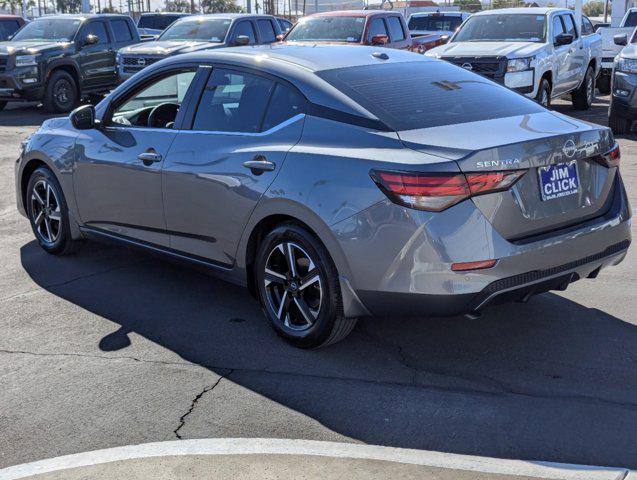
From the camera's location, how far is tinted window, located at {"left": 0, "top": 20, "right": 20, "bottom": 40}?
69.6 feet

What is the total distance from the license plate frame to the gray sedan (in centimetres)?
1

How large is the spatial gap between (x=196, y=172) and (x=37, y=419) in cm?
185

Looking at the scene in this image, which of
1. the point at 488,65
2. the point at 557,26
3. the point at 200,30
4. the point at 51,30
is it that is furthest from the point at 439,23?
the point at 488,65

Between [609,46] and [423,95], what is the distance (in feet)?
61.6

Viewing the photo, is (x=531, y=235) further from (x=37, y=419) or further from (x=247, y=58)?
(x=37, y=419)

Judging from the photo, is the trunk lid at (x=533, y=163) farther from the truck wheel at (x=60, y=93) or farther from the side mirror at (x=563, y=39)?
the truck wheel at (x=60, y=93)

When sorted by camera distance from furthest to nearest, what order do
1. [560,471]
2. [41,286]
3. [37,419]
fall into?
[41,286], [37,419], [560,471]

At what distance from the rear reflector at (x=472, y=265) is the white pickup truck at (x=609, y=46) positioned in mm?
17495

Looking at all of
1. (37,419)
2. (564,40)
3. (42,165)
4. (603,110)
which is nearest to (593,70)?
(603,110)

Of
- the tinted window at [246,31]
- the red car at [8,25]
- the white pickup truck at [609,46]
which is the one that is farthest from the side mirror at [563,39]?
the red car at [8,25]

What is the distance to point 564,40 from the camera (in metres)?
15.0

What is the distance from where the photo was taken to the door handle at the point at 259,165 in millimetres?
4930

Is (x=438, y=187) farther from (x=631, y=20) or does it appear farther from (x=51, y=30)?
(x=631, y=20)

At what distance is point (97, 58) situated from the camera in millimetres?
18984
